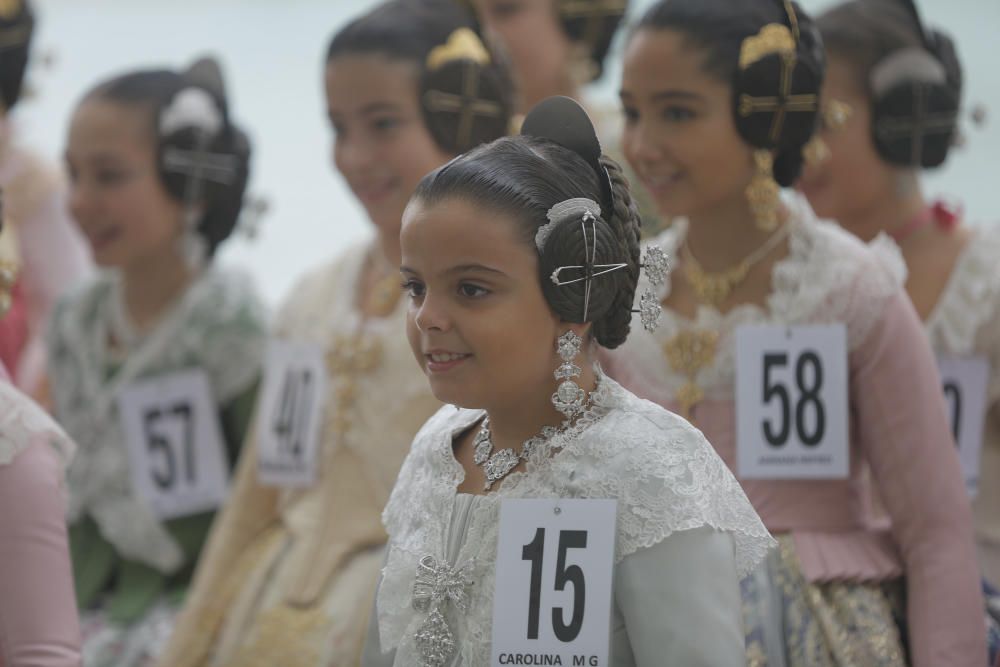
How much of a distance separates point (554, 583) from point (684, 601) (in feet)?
0.48

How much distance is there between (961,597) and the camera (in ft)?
6.91

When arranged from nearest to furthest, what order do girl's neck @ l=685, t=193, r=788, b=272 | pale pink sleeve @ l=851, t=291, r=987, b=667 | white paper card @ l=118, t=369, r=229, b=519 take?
pale pink sleeve @ l=851, t=291, r=987, b=667 < girl's neck @ l=685, t=193, r=788, b=272 < white paper card @ l=118, t=369, r=229, b=519

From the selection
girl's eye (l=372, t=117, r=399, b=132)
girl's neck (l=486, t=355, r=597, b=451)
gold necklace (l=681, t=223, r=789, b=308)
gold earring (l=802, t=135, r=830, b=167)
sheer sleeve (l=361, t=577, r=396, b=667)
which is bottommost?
sheer sleeve (l=361, t=577, r=396, b=667)

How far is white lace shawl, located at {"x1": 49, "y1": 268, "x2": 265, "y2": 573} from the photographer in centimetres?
314

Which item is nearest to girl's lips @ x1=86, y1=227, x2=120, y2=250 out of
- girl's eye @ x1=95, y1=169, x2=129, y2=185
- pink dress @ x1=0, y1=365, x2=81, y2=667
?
girl's eye @ x1=95, y1=169, x2=129, y2=185

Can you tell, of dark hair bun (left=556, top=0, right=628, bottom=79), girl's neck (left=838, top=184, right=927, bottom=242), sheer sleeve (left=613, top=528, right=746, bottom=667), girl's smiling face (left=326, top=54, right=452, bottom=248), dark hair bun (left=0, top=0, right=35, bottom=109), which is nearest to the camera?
sheer sleeve (left=613, top=528, right=746, bottom=667)

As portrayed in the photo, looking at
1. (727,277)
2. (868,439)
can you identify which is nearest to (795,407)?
(868,439)

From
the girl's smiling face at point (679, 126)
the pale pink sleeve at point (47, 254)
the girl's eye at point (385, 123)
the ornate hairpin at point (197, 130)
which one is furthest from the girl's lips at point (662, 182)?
the pale pink sleeve at point (47, 254)

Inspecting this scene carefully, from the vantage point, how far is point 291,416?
2.80 metres

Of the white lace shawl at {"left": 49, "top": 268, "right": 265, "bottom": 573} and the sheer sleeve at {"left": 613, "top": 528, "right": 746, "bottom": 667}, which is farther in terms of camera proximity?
the white lace shawl at {"left": 49, "top": 268, "right": 265, "bottom": 573}

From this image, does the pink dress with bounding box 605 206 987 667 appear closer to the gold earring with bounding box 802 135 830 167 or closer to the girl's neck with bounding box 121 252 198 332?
the gold earring with bounding box 802 135 830 167

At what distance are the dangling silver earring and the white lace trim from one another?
0.75 metres

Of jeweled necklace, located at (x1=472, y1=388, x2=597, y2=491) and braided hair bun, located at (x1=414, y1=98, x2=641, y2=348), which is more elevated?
braided hair bun, located at (x1=414, y1=98, x2=641, y2=348)

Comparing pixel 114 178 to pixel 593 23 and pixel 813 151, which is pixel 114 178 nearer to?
pixel 593 23
